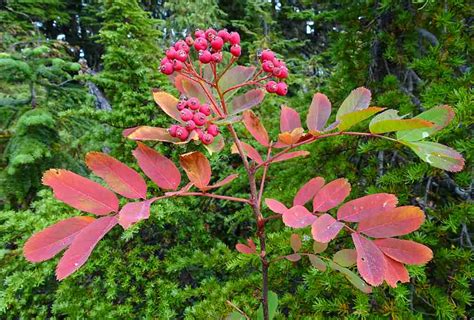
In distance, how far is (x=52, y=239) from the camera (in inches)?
18.0

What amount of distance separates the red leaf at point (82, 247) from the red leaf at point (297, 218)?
0.27 m

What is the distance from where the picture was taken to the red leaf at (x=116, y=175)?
0.52 meters

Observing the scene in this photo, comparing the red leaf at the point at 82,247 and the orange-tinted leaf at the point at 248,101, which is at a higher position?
the orange-tinted leaf at the point at 248,101

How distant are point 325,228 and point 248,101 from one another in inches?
11.3

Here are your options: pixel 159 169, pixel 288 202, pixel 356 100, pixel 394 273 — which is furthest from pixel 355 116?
pixel 288 202

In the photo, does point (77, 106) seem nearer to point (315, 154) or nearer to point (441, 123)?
point (315, 154)

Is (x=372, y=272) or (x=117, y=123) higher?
(x=372, y=272)

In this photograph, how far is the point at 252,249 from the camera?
0.76 m

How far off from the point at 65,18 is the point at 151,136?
10.1m

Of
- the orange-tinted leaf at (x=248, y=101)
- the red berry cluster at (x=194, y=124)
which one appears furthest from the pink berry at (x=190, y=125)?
the orange-tinted leaf at (x=248, y=101)

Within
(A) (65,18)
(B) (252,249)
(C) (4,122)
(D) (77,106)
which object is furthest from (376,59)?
(A) (65,18)

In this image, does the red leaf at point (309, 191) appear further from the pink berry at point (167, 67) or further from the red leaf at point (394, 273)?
the pink berry at point (167, 67)

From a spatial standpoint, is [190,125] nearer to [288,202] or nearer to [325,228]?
[325,228]

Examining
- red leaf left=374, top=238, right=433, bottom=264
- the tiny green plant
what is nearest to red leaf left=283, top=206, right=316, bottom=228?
the tiny green plant
